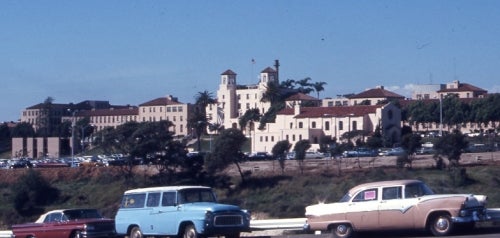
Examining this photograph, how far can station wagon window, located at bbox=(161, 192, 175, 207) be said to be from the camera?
27766 millimetres

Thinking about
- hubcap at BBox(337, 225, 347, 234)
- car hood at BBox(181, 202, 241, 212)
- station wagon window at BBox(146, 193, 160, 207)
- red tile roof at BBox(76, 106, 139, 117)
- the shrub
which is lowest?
the shrub

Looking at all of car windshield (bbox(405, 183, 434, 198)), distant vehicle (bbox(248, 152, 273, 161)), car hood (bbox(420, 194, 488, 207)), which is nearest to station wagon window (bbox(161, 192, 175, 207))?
car windshield (bbox(405, 183, 434, 198))

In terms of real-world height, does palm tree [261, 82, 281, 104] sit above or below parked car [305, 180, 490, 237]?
above

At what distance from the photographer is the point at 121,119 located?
171750 mm

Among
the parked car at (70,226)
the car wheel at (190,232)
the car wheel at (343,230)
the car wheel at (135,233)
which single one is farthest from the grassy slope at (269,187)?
the car wheel at (343,230)

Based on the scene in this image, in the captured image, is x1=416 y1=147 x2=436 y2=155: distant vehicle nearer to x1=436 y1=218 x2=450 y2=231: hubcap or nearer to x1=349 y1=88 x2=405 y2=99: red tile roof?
x1=349 y1=88 x2=405 y2=99: red tile roof

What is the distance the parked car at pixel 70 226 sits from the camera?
29.9m

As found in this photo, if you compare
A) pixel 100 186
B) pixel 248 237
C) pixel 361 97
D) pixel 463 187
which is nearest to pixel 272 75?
pixel 361 97

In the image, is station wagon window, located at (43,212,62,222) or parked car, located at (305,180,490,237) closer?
parked car, located at (305,180,490,237)

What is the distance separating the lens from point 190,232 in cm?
2716

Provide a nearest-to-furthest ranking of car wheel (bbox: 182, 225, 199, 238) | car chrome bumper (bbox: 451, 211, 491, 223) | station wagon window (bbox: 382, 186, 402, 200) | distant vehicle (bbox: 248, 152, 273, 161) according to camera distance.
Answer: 1. car chrome bumper (bbox: 451, 211, 491, 223)
2. station wagon window (bbox: 382, 186, 402, 200)
3. car wheel (bbox: 182, 225, 199, 238)
4. distant vehicle (bbox: 248, 152, 273, 161)

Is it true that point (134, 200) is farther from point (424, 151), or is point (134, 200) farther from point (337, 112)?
point (337, 112)

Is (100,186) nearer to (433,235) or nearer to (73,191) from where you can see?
(73,191)

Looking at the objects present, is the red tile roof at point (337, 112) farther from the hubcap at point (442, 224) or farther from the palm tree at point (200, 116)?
the hubcap at point (442, 224)
